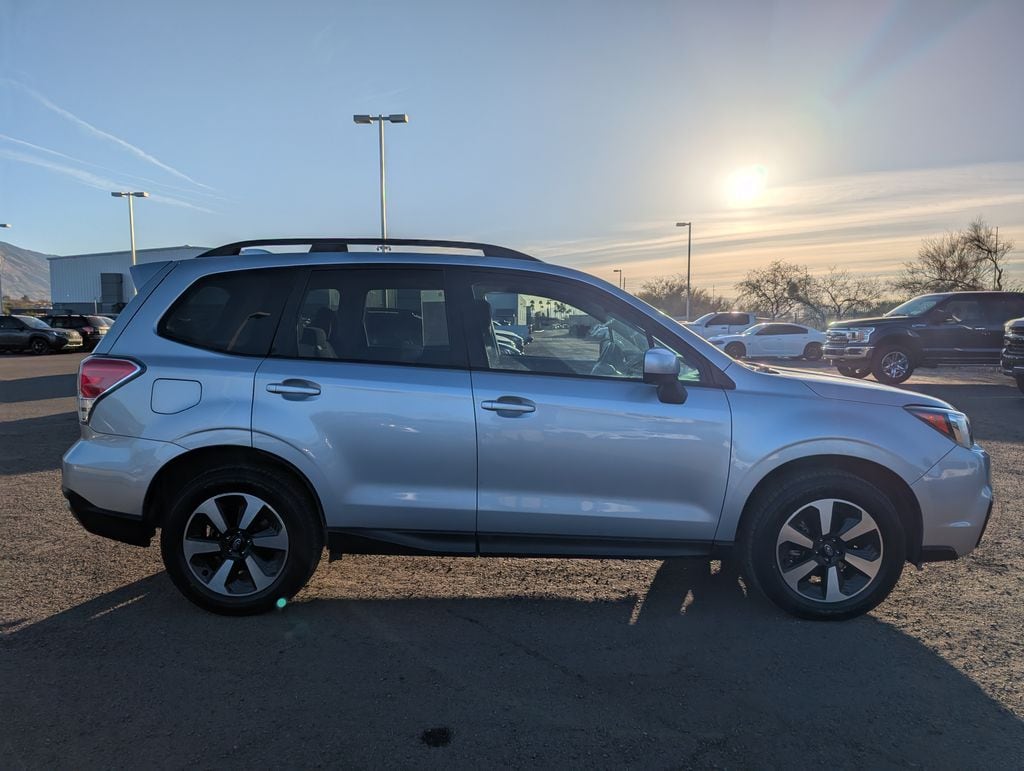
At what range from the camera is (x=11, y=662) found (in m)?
2.94

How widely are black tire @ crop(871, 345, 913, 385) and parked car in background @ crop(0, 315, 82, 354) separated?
2917 centimetres

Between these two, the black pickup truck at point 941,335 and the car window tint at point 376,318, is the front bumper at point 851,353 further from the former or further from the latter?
the car window tint at point 376,318

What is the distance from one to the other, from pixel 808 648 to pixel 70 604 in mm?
3925

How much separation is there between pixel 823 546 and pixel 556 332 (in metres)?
1.80

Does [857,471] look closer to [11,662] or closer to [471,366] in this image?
[471,366]

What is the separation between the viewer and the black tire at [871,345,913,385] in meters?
14.3

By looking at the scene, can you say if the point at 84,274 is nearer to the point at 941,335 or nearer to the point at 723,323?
the point at 723,323

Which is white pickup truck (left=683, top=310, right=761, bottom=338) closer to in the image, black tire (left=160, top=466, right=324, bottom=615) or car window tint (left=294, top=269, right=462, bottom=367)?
car window tint (left=294, top=269, right=462, bottom=367)

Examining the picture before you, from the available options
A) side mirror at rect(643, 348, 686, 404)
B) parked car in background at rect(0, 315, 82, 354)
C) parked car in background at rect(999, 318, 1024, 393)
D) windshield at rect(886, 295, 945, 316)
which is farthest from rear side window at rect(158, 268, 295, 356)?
parked car in background at rect(0, 315, 82, 354)

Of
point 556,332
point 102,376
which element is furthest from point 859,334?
point 102,376

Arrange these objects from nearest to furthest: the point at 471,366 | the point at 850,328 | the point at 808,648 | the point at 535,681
Answer: the point at 535,681, the point at 808,648, the point at 471,366, the point at 850,328

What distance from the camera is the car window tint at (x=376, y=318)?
343 cm

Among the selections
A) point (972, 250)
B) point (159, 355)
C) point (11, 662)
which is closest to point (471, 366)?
point (159, 355)

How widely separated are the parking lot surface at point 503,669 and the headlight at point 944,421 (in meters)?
0.98
